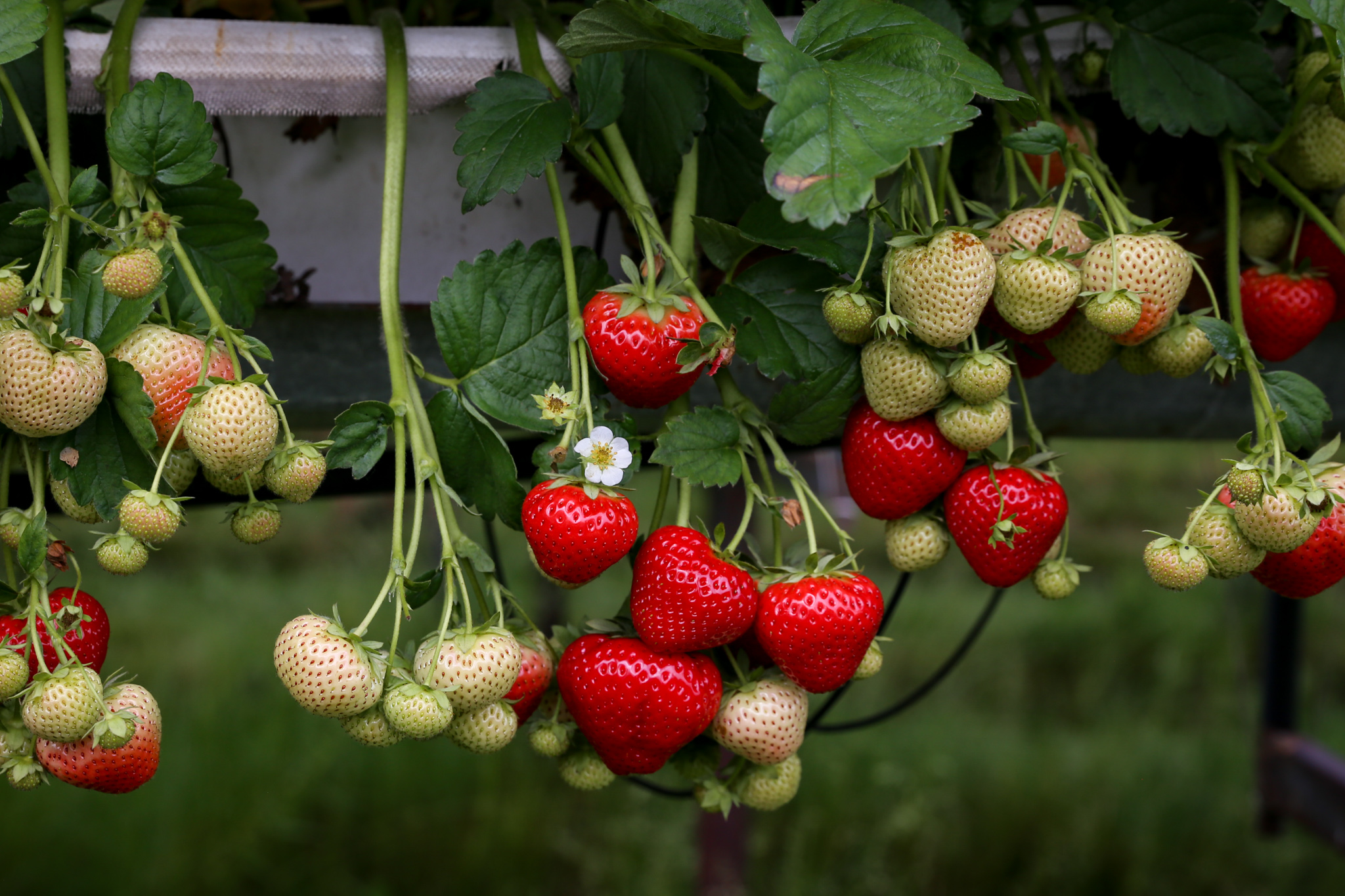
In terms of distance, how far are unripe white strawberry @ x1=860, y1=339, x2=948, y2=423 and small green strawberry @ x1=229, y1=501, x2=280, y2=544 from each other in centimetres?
32

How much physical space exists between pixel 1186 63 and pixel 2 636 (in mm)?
723

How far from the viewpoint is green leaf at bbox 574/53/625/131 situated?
575 mm

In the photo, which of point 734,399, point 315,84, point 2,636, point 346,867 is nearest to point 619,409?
point 734,399

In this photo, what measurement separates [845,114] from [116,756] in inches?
18.0

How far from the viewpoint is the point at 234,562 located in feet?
12.7

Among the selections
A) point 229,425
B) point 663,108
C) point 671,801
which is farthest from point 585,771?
point 671,801

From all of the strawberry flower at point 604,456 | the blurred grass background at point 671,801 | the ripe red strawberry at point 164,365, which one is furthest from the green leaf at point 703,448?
the blurred grass background at point 671,801

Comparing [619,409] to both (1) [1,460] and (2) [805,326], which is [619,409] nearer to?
(2) [805,326]

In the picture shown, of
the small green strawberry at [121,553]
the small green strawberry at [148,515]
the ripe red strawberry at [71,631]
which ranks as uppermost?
the small green strawberry at [148,515]

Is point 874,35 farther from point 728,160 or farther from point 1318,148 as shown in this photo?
point 1318,148

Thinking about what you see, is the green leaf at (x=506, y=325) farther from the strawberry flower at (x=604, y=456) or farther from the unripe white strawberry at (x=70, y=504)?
the unripe white strawberry at (x=70, y=504)

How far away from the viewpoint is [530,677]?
0.57 meters

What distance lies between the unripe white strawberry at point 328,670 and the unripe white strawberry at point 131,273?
17 centimetres

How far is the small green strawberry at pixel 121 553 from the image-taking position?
1.61 ft
